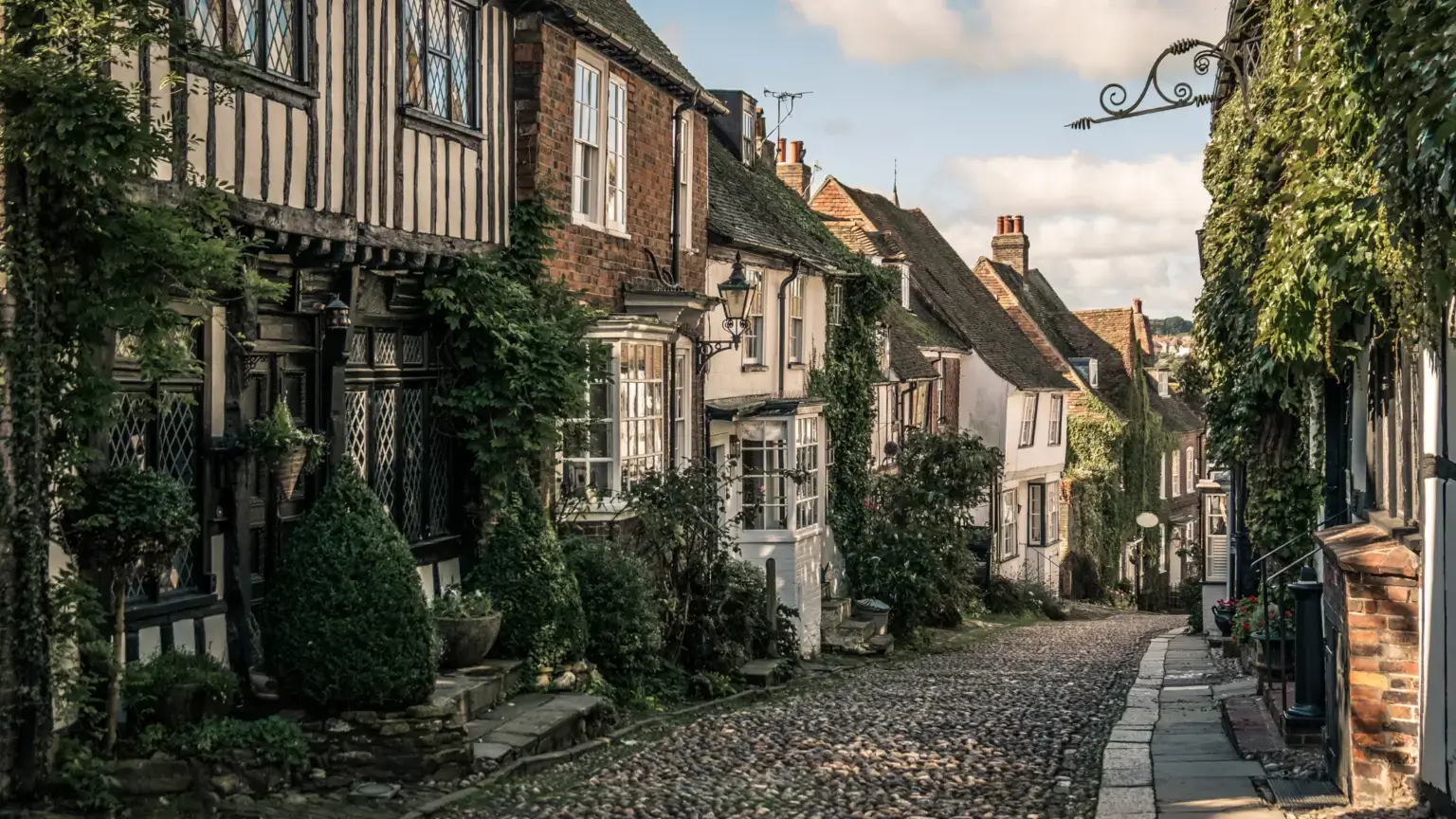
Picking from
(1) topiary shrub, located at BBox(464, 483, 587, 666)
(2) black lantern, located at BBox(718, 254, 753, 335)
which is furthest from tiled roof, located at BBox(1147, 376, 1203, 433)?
(1) topiary shrub, located at BBox(464, 483, 587, 666)

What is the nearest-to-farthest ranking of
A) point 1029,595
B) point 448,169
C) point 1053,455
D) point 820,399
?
point 448,169
point 820,399
point 1029,595
point 1053,455

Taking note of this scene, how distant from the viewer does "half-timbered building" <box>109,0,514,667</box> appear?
30.1ft

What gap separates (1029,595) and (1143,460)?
40.1 feet

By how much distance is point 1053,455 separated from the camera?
131ft

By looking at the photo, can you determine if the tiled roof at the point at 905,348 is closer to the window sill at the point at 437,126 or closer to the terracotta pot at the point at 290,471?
the window sill at the point at 437,126

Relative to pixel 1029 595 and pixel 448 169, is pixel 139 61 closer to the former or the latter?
Result: pixel 448 169

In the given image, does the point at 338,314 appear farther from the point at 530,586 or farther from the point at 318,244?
the point at 530,586

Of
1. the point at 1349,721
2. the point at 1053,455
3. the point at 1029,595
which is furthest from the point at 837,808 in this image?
the point at 1053,455

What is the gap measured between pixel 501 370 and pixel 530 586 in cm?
184

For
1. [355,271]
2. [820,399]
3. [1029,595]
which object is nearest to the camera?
[355,271]

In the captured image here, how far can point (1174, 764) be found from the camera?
10.5 m

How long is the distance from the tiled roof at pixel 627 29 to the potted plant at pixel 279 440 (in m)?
5.07

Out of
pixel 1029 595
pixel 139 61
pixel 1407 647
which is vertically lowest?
pixel 1029 595

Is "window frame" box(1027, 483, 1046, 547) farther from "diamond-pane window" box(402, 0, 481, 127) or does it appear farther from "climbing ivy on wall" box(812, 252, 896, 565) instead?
"diamond-pane window" box(402, 0, 481, 127)
